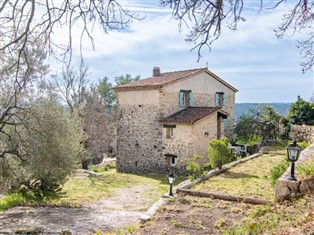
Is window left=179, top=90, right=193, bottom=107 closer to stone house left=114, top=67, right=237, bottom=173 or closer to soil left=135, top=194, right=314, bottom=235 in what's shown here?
stone house left=114, top=67, right=237, bottom=173

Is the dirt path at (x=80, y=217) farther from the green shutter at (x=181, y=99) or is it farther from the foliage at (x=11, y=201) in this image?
the green shutter at (x=181, y=99)

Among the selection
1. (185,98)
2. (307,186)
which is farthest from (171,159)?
(307,186)

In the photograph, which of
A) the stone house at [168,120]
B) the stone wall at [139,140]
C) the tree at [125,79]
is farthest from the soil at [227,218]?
the tree at [125,79]

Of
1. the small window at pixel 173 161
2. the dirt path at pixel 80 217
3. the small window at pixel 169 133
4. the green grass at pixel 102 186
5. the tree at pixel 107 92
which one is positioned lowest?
the green grass at pixel 102 186

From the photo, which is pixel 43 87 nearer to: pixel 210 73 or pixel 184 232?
pixel 184 232

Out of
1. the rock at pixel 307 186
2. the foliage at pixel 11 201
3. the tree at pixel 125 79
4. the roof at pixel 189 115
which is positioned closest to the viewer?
the rock at pixel 307 186

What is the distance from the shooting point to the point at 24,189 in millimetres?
13102

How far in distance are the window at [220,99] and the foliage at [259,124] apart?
261cm

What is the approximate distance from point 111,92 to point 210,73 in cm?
2189

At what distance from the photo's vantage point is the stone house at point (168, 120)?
19.7 meters

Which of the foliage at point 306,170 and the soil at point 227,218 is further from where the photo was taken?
the foliage at point 306,170

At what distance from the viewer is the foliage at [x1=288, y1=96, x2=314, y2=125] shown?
22.4 metres

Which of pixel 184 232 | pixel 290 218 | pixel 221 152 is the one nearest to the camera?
pixel 290 218

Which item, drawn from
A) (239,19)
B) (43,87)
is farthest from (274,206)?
(43,87)
